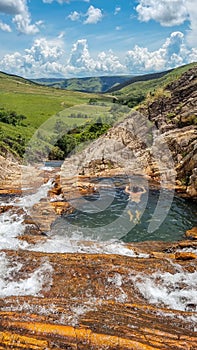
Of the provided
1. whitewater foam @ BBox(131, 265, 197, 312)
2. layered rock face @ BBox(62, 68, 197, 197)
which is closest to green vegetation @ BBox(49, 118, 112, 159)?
layered rock face @ BBox(62, 68, 197, 197)

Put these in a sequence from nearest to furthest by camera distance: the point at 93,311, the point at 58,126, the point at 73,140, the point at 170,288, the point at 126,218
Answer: the point at 93,311 < the point at 170,288 < the point at 126,218 < the point at 73,140 < the point at 58,126

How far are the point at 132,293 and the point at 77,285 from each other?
3351 mm

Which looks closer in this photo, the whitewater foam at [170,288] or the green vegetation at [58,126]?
the whitewater foam at [170,288]

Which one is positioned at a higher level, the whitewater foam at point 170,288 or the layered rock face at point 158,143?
the layered rock face at point 158,143

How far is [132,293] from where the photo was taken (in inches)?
661

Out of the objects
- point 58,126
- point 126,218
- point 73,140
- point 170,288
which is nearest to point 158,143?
point 126,218

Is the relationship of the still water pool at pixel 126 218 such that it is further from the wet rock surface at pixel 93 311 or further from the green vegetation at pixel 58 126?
the green vegetation at pixel 58 126

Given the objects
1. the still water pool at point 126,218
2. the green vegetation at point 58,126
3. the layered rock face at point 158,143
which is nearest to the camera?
the still water pool at point 126,218

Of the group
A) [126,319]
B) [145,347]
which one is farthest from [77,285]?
[145,347]

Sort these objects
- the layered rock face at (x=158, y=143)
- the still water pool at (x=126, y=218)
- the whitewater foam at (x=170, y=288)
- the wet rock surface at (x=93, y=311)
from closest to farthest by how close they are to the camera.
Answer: the wet rock surface at (x=93, y=311), the whitewater foam at (x=170, y=288), the still water pool at (x=126, y=218), the layered rock face at (x=158, y=143)

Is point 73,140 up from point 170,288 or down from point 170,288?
up

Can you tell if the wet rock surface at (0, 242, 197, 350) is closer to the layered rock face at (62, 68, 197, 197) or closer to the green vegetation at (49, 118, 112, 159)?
the layered rock face at (62, 68, 197, 197)

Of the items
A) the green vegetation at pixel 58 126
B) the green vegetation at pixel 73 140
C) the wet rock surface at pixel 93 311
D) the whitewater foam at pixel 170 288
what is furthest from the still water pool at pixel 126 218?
the green vegetation at pixel 73 140

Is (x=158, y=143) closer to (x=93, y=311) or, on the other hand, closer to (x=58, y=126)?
(x=93, y=311)
